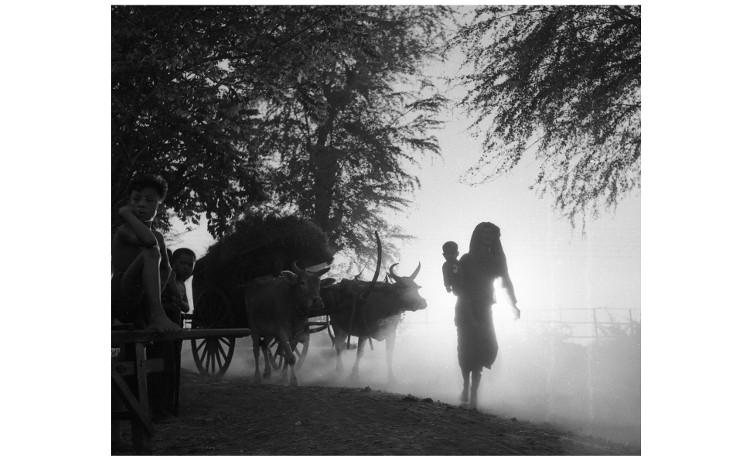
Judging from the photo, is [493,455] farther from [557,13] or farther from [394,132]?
[394,132]

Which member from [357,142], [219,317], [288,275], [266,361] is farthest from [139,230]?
[357,142]

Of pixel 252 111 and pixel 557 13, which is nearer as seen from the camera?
pixel 557 13

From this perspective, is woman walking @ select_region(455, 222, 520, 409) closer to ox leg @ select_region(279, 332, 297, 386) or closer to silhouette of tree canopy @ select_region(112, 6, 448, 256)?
ox leg @ select_region(279, 332, 297, 386)

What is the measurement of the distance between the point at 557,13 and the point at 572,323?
376 inches

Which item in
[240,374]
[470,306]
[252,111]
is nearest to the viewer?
[470,306]

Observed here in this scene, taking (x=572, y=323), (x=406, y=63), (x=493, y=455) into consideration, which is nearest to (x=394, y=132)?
(x=406, y=63)

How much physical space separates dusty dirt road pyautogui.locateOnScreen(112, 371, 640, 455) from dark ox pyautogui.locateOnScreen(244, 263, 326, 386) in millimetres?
2194

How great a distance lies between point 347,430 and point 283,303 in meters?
4.23

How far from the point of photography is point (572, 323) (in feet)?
53.1

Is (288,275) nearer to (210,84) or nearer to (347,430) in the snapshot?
(210,84)

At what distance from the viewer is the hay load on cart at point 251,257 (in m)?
9.85

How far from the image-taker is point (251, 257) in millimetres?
10023

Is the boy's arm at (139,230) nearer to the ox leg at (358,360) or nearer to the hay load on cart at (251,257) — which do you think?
the hay load on cart at (251,257)

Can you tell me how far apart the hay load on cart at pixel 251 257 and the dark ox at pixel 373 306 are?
82 centimetres
